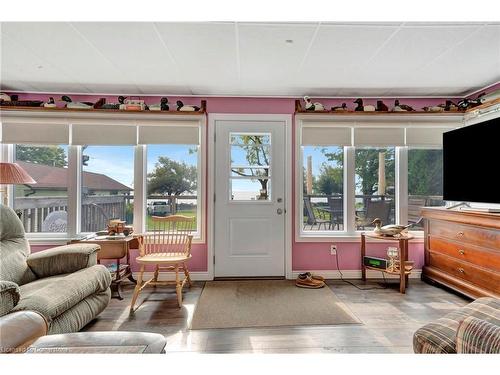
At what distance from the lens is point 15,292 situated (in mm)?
1483

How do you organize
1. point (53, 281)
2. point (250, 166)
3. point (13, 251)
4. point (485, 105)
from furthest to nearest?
point (250, 166) → point (485, 105) → point (13, 251) → point (53, 281)

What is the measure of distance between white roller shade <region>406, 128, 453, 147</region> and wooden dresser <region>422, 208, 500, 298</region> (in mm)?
854

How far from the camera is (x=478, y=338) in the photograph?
2.96 ft

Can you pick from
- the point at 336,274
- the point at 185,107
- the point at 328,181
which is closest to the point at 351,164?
the point at 328,181

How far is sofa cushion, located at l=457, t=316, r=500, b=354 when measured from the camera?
86 centimetres

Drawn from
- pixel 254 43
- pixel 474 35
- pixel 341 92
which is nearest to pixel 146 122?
A: pixel 254 43

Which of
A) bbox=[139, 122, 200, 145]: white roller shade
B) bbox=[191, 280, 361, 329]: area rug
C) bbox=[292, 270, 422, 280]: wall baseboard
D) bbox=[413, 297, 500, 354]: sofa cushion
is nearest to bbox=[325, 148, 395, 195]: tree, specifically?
bbox=[292, 270, 422, 280]: wall baseboard

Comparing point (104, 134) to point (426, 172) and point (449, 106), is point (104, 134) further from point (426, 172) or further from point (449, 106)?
point (449, 106)

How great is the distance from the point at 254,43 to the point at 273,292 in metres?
2.44

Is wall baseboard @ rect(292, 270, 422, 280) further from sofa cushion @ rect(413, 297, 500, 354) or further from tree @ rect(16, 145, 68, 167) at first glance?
tree @ rect(16, 145, 68, 167)

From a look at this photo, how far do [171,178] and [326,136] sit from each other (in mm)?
2054

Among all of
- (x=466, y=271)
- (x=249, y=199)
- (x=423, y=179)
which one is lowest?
(x=466, y=271)
